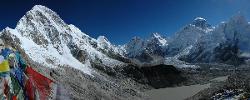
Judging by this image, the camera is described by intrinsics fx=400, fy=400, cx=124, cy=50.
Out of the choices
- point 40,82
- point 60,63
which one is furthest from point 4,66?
point 60,63

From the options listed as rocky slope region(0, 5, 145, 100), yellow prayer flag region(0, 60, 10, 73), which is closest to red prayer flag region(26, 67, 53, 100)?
yellow prayer flag region(0, 60, 10, 73)

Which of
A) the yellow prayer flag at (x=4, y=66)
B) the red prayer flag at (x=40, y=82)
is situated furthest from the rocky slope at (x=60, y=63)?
the yellow prayer flag at (x=4, y=66)

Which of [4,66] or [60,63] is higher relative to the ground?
[60,63]

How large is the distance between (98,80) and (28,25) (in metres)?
46.6

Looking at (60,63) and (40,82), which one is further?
(60,63)

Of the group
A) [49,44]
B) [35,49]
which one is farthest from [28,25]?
[35,49]

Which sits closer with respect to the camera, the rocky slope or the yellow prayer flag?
the yellow prayer flag

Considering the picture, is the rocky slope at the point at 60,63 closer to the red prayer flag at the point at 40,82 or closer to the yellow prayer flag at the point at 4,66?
the red prayer flag at the point at 40,82

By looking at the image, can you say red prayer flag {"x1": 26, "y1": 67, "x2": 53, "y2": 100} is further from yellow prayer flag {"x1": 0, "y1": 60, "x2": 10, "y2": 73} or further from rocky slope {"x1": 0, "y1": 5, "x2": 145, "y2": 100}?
rocky slope {"x1": 0, "y1": 5, "x2": 145, "y2": 100}

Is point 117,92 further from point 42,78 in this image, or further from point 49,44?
point 42,78

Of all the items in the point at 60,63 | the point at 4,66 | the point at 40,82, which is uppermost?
the point at 60,63

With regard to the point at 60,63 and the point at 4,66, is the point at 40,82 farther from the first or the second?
the point at 60,63

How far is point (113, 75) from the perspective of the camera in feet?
656

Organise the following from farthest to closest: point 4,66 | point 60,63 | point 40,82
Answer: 1. point 60,63
2. point 40,82
3. point 4,66
